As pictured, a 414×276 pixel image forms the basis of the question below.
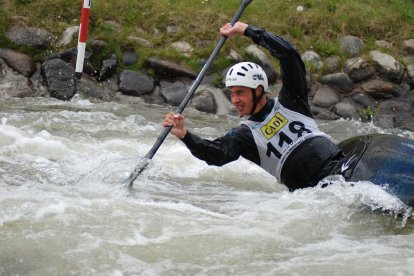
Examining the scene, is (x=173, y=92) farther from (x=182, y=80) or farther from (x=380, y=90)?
(x=380, y=90)

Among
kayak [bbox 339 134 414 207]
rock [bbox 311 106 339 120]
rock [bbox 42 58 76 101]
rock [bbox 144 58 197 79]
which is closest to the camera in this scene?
kayak [bbox 339 134 414 207]

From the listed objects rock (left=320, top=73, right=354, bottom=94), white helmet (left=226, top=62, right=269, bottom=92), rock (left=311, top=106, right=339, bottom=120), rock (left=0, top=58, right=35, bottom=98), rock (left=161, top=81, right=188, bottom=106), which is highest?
white helmet (left=226, top=62, right=269, bottom=92)

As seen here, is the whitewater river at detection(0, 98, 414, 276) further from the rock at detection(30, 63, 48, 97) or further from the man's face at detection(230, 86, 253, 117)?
the rock at detection(30, 63, 48, 97)

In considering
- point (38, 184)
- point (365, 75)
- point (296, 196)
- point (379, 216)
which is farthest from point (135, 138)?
point (365, 75)

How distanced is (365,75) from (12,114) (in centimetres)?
542

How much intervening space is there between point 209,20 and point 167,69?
151cm

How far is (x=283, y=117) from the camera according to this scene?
16.7 feet

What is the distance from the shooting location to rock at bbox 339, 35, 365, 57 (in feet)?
34.5

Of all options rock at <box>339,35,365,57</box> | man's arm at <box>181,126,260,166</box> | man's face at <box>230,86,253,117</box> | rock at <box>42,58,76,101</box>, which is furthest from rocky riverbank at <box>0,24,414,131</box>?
man's face at <box>230,86,253,117</box>

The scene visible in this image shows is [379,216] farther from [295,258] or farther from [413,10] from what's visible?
[413,10]

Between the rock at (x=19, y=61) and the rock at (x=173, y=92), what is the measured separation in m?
1.99

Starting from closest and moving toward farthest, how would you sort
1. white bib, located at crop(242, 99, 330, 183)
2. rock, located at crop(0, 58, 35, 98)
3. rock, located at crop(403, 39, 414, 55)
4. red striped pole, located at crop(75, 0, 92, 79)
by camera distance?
1. white bib, located at crop(242, 99, 330, 183)
2. red striped pole, located at crop(75, 0, 92, 79)
3. rock, located at crop(0, 58, 35, 98)
4. rock, located at crop(403, 39, 414, 55)

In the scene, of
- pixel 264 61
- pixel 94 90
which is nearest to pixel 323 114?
pixel 264 61

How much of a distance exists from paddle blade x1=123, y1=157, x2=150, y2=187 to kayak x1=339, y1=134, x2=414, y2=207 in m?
1.66
